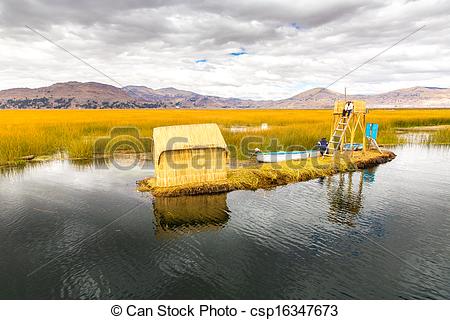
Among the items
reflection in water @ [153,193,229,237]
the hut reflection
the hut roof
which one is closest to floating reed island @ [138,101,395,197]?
the hut roof

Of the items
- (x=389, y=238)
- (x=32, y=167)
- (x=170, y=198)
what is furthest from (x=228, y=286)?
(x=32, y=167)

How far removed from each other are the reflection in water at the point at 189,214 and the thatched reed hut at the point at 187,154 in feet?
3.46

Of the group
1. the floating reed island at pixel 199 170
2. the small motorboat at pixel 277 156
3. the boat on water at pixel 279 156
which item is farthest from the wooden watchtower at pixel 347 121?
the floating reed island at pixel 199 170

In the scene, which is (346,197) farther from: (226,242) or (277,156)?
(226,242)

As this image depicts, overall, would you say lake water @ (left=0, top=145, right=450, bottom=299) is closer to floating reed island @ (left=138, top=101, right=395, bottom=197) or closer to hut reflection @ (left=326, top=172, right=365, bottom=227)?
hut reflection @ (left=326, top=172, right=365, bottom=227)

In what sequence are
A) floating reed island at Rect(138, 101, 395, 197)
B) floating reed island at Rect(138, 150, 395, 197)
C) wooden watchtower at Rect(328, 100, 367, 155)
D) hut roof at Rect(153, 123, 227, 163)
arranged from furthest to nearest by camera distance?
wooden watchtower at Rect(328, 100, 367, 155) < floating reed island at Rect(138, 150, 395, 197) < floating reed island at Rect(138, 101, 395, 197) < hut roof at Rect(153, 123, 227, 163)

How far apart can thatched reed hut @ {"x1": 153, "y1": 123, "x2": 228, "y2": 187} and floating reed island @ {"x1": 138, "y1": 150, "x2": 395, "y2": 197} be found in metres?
0.43

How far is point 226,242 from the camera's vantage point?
9.25 meters

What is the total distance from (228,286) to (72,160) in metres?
17.3

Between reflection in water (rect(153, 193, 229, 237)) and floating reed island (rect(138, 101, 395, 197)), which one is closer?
reflection in water (rect(153, 193, 229, 237))

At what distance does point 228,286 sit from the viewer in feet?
23.5

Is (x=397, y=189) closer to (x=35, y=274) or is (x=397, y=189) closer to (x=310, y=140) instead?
(x=310, y=140)

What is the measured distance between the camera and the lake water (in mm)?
7168

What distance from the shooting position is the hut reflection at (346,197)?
11203mm
